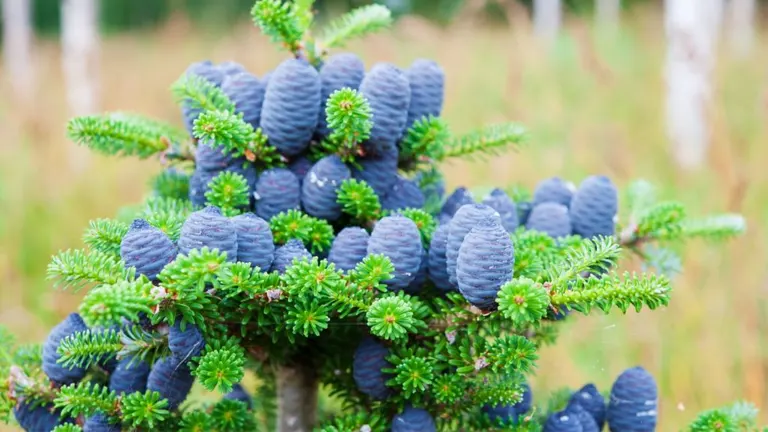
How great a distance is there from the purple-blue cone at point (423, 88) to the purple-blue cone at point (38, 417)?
53cm

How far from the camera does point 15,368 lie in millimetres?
810

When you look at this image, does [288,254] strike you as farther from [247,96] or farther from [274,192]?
[247,96]

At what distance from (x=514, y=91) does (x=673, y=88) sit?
1444 mm

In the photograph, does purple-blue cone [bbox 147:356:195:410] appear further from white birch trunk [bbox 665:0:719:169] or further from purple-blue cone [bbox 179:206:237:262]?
white birch trunk [bbox 665:0:719:169]

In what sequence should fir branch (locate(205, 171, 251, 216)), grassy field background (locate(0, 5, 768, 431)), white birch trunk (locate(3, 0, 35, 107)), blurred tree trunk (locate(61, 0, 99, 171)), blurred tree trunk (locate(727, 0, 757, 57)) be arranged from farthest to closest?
1. blurred tree trunk (locate(727, 0, 757, 57))
2. blurred tree trunk (locate(61, 0, 99, 171))
3. white birch trunk (locate(3, 0, 35, 107))
4. grassy field background (locate(0, 5, 768, 431))
5. fir branch (locate(205, 171, 251, 216))

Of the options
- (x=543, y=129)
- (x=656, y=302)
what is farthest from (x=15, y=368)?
(x=543, y=129)

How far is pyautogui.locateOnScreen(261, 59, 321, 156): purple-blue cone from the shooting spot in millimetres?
769

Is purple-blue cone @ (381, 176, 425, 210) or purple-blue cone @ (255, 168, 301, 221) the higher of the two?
purple-blue cone @ (381, 176, 425, 210)

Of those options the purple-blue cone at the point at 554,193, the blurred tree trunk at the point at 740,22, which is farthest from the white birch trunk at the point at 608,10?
the purple-blue cone at the point at 554,193

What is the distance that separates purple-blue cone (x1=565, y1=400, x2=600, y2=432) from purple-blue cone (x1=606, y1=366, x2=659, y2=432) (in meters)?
0.04

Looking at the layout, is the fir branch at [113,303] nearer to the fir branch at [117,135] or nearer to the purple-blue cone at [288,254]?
the purple-blue cone at [288,254]

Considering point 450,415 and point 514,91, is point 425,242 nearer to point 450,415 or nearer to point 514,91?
point 450,415

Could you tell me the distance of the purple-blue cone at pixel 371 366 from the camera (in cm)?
78

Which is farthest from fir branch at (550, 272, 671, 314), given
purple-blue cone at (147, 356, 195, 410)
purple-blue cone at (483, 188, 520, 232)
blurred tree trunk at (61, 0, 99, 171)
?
blurred tree trunk at (61, 0, 99, 171)
